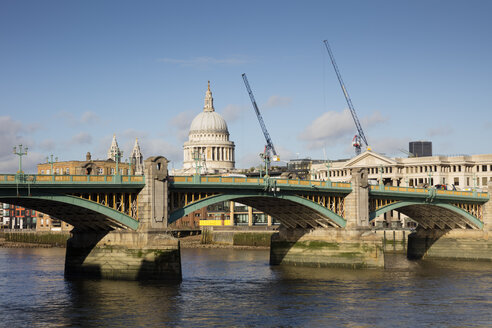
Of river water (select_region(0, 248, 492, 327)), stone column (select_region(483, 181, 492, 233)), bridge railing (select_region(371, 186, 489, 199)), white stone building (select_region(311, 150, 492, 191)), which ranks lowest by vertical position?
river water (select_region(0, 248, 492, 327))

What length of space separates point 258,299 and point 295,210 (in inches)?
1086

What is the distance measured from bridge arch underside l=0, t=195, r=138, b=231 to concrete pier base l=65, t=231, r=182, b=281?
3.55 ft

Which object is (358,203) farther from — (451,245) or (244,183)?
(451,245)

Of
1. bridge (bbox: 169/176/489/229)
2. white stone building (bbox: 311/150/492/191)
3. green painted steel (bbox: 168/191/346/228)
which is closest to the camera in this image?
green painted steel (bbox: 168/191/346/228)

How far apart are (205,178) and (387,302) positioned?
2374 cm

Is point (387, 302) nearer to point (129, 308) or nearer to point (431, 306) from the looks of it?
point (431, 306)

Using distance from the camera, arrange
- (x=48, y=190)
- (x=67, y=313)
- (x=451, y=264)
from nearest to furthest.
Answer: (x=67, y=313)
(x=48, y=190)
(x=451, y=264)

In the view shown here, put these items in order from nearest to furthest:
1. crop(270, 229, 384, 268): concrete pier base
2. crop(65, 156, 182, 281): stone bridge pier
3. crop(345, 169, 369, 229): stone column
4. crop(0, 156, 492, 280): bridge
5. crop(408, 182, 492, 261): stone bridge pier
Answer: crop(0, 156, 492, 280): bridge → crop(65, 156, 182, 281): stone bridge pier → crop(270, 229, 384, 268): concrete pier base → crop(345, 169, 369, 229): stone column → crop(408, 182, 492, 261): stone bridge pier

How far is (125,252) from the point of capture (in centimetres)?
7419

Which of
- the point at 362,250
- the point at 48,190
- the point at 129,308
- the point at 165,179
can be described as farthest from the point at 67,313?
the point at 362,250

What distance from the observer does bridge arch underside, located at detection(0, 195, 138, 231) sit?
68.2 m

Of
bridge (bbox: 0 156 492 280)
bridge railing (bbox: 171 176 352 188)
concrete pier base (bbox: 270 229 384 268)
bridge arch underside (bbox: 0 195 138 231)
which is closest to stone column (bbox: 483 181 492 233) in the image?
bridge (bbox: 0 156 492 280)

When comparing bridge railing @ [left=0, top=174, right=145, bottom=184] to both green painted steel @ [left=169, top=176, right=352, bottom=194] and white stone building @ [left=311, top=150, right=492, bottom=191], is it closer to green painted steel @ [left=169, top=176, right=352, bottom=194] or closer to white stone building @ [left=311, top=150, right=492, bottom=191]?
green painted steel @ [left=169, top=176, right=352, bottom=194]

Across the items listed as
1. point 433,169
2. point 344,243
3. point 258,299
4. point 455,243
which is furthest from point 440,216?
point 433,169
